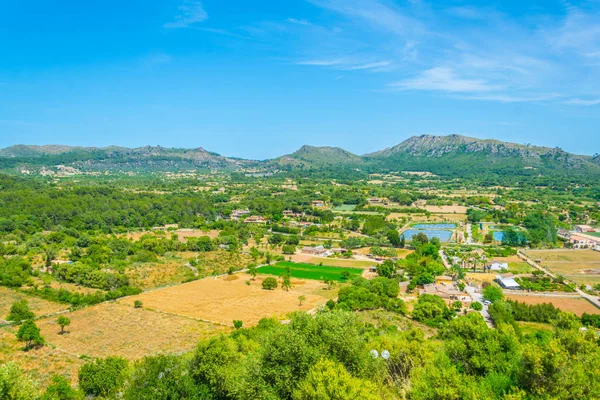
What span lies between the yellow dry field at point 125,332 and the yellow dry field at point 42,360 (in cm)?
76

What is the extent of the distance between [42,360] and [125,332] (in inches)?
181

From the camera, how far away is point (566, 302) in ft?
95.6

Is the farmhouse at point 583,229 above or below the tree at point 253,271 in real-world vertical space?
above

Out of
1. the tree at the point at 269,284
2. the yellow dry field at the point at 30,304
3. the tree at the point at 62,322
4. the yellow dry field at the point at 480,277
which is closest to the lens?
the tree at the point at 62,322

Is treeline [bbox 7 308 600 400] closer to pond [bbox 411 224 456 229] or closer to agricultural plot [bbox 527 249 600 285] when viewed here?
agricultural plot [bbox 527 249 600 285]

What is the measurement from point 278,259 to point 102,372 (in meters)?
27.8

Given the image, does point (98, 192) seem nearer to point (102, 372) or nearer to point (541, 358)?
point (102, 372)

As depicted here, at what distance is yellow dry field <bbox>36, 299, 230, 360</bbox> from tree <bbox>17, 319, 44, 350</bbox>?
836mm

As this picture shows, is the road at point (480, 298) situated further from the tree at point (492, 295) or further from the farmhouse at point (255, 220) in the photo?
the farmhouse at point (255, 220)

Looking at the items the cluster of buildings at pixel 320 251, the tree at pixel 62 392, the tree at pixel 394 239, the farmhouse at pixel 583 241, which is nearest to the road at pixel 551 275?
the farmhouse at pixel 583 241

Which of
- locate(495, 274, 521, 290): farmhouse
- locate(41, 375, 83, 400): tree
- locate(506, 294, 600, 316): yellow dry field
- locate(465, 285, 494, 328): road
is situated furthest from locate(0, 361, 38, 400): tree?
locate(495, 274, 521, 290): farmhouse

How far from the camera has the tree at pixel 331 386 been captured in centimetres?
961

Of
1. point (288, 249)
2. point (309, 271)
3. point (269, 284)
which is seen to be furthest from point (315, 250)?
point (269, 284)

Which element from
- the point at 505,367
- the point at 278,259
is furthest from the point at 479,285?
the point at 505,367
